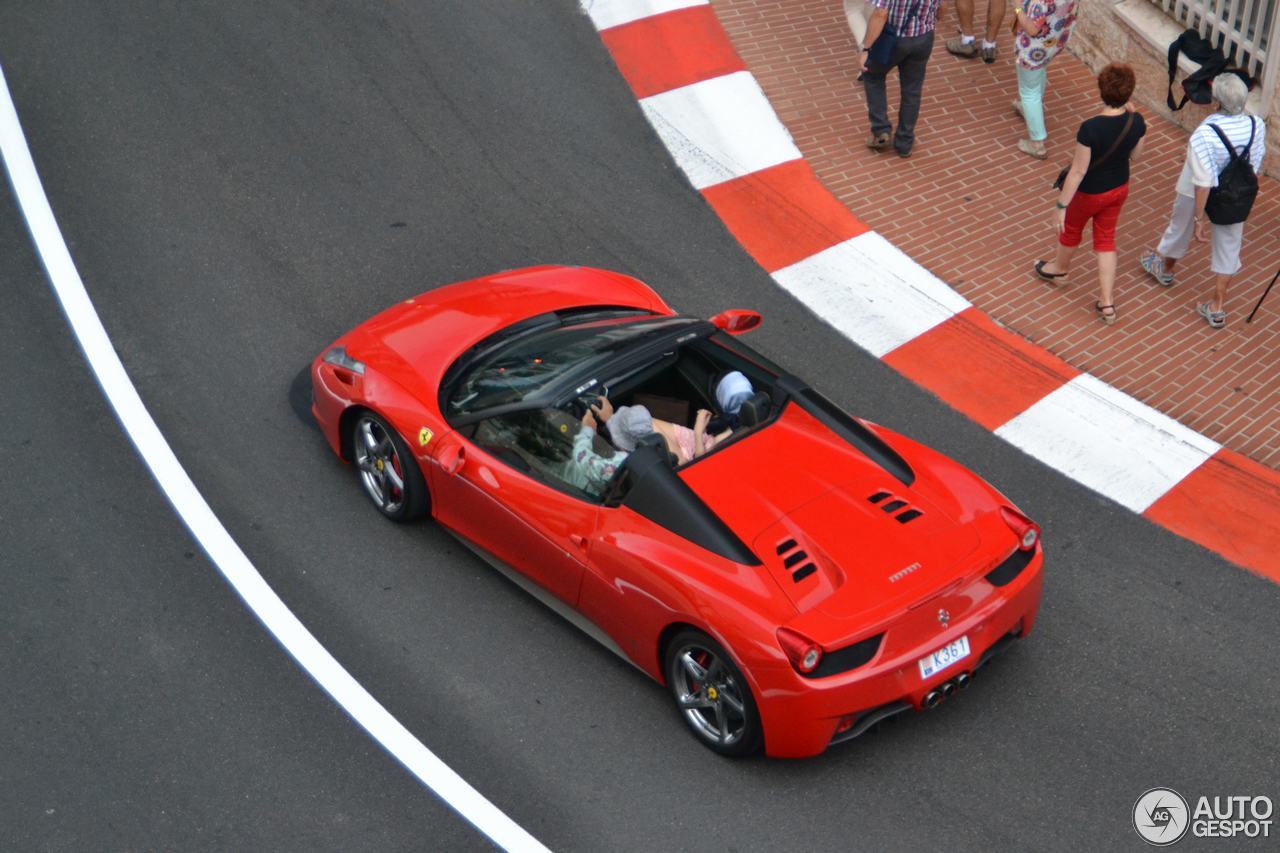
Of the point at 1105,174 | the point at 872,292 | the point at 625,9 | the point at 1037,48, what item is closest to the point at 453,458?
the point at 872,292

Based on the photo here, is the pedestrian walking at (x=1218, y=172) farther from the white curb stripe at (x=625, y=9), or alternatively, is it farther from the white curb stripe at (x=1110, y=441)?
the white curb stripe at (x=625, y=9)

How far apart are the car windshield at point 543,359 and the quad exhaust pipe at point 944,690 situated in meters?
2.23

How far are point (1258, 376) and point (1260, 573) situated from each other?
1.96 meters

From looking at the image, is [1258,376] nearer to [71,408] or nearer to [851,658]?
[851,658]

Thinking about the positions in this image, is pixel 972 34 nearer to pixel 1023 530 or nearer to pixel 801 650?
pixel 1023 530

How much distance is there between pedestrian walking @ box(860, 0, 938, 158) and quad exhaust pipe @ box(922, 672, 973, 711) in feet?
19.2

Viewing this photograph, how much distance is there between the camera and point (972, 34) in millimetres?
12352

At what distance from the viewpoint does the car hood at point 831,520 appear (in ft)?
19.8

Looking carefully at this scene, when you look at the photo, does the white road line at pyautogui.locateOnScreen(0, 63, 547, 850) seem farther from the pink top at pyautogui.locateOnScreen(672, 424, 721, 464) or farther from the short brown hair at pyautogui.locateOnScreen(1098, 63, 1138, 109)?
the short brown hair at pyautogui.locateOnScreen(1098, 63, 1138, 109)

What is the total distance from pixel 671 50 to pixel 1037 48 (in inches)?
126

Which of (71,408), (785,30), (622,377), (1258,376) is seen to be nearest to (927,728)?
(622,377)

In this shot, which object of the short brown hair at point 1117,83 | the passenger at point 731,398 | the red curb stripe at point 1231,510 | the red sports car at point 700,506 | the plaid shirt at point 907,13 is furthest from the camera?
the plaid shirt at point 907,13

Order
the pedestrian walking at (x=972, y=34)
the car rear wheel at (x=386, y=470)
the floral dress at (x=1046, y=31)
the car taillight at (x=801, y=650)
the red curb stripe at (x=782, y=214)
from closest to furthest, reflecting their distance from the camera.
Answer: the car taillight at (x=801, y=650) → the car rear wheel at (x=386, y=470) → the red curb stripe at (x=782, y=214) → the floral dress at (x=1046, y=31) → the pedestrian walking at (x=972, y=34)

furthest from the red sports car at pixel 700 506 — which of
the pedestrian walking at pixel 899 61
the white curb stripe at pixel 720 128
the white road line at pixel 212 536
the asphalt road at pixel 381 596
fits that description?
the pedestrian walking at pixel 899 61
